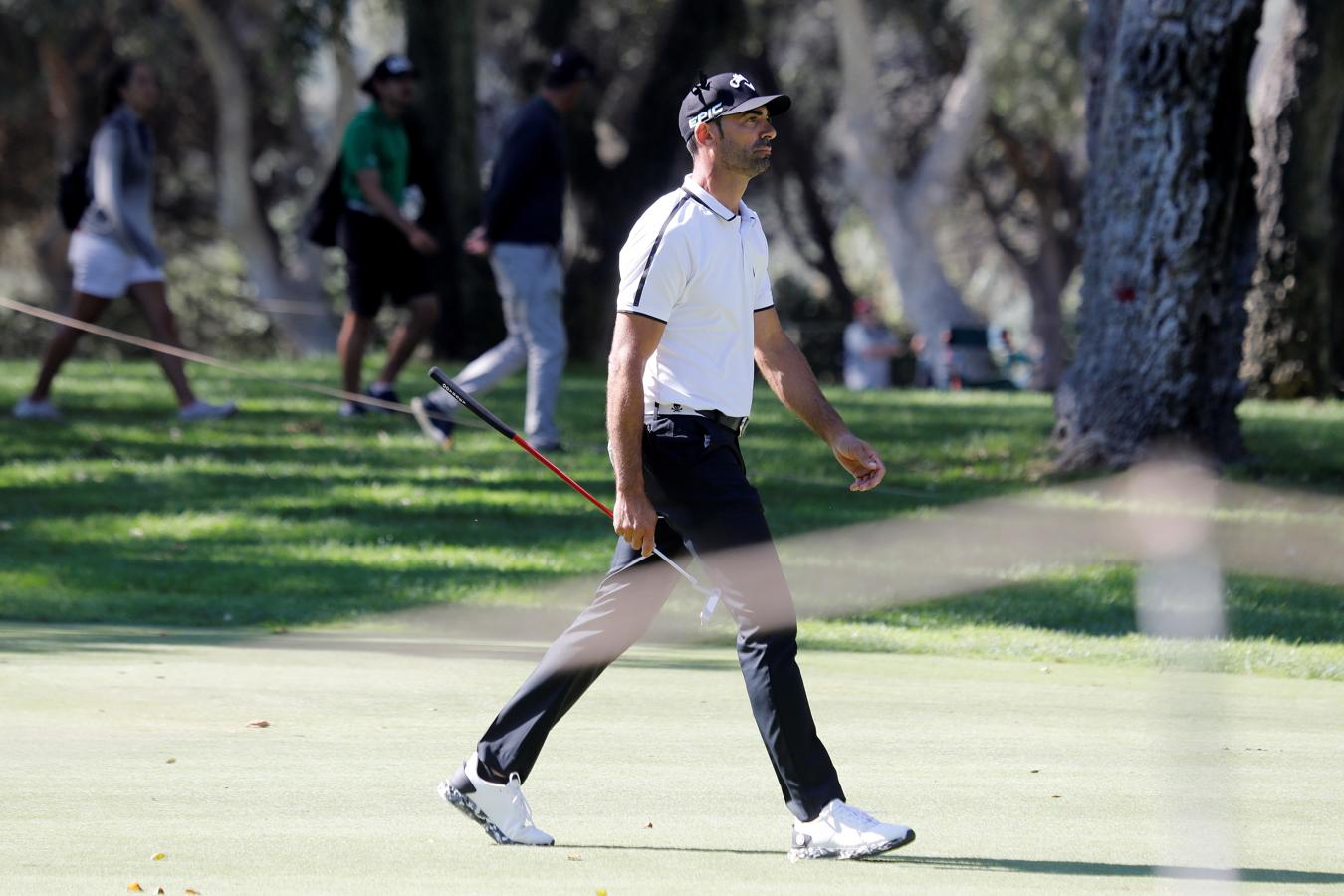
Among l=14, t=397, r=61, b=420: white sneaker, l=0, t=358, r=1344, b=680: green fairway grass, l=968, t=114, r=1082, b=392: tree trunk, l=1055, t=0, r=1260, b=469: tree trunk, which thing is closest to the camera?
l=0, t=358, r=1344, b=680: green fairway grass

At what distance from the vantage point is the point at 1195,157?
492 inches

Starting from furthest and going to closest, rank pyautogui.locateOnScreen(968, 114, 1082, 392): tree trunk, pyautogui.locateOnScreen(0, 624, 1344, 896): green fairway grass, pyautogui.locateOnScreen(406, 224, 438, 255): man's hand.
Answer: pyautogui.locateOnScreen(968, 114, 1082, 392): tree trunk
pyautogui.locateOnScreen(406, 224, 438, 255): man's hand
pyautogui.locateOnScreen(0, 624, 1344, 896): green fairway grass

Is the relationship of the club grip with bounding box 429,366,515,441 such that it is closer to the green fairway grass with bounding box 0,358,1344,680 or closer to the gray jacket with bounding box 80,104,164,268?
the green fairway grass with bounding box 0,358,1344,680

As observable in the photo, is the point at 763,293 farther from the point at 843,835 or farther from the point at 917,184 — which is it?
the point at 917,184

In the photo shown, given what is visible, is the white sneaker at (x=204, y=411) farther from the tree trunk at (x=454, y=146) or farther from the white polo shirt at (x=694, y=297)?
the white polo shirt at (x=694, y=297)

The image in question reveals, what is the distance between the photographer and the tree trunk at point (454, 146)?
63.0 feet

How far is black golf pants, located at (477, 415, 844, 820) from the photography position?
16.2ft

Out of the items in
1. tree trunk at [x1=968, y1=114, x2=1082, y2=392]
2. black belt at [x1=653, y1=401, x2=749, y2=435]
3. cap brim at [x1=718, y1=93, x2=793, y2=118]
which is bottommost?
tree trunk at [x1=968, y1=114, x2=1082, y2=392]

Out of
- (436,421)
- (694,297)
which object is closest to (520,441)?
(694,297)

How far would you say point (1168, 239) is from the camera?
12594 mm

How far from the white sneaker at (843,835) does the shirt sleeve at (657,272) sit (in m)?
1.29

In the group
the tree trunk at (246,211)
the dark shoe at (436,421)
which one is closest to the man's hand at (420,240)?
the dark shoe at (436,421)

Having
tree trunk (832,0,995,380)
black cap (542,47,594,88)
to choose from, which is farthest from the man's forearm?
tree trunk (832,0,995,380)

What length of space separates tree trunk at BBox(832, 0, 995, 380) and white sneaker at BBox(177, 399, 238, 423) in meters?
18.2
